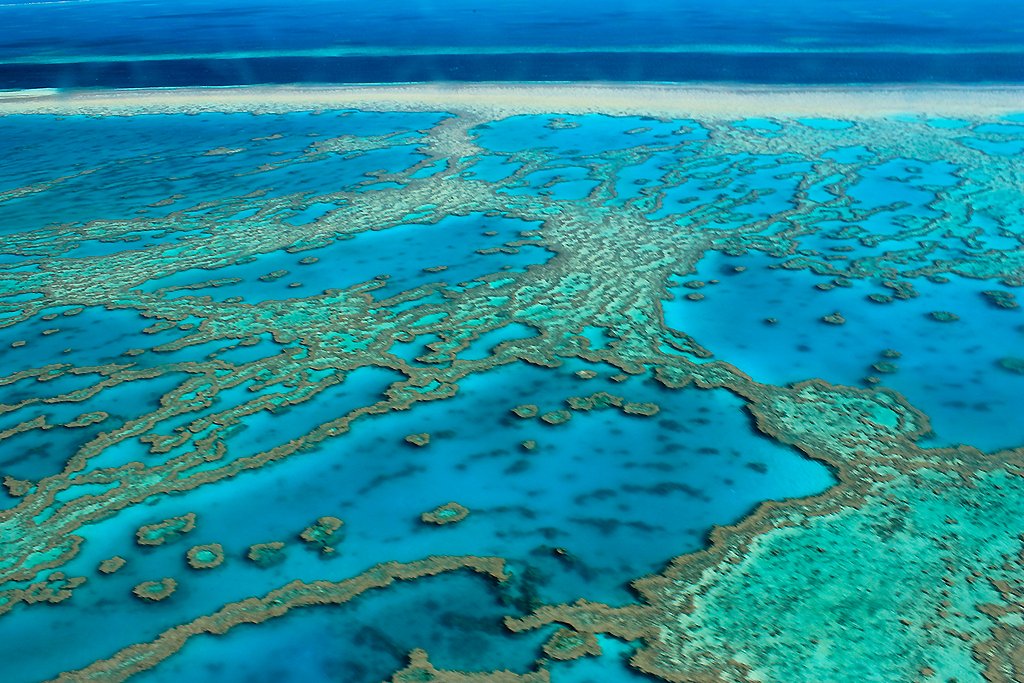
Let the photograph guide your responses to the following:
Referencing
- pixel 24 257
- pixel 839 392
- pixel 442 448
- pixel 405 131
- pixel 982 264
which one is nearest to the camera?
pixel 442 448

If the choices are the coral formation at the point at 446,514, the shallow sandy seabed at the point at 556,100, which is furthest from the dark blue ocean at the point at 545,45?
the coral formation at the point at 446,514

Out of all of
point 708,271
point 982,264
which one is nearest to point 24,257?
point 708,271

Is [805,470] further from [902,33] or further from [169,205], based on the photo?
[902,33]

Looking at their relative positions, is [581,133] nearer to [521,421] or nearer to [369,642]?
[521,421]

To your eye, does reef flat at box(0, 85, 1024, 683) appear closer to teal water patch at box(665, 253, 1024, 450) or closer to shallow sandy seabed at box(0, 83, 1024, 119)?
teal water patch at box(665, 253, 1024, 450)

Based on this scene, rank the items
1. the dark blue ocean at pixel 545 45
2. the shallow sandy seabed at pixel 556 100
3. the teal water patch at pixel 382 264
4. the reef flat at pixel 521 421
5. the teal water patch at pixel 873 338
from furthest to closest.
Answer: the dark blue ocean at pixel 545 45, the shallow sandy seabed at pixel 556 100, the teal water patch at pixel 382 264, the teal water patch at pixel 873 338, the reef flat at pixel 521 421

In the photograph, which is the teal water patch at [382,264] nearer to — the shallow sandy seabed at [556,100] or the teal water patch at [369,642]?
the teal water patch at [369,642]

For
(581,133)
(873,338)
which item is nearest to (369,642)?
(873,338)
